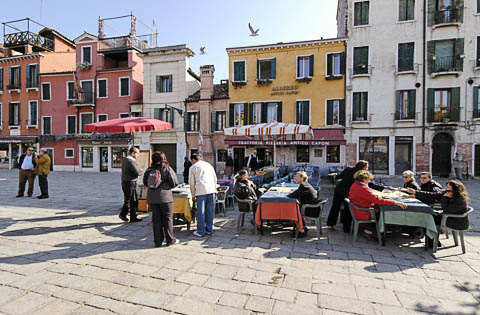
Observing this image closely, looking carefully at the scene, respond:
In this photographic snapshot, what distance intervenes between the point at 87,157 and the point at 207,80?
43.6 ft

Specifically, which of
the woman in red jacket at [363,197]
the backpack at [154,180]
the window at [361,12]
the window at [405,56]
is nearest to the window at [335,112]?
the window at [405,56]

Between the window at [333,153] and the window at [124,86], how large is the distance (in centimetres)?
1729

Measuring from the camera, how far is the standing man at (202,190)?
16.3 feet

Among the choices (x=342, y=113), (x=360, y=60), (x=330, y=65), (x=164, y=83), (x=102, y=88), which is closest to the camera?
(x=360, y=60)

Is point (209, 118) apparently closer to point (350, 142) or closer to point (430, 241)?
point (350, 142)

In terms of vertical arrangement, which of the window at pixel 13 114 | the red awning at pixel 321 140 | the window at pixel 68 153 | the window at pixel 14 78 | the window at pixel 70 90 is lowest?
the window at pixel 68 153

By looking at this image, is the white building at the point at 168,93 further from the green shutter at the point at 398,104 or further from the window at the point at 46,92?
the green shutter at the point at 398,104

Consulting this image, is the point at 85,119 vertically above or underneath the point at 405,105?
underneath

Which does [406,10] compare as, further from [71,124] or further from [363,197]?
[71,124]

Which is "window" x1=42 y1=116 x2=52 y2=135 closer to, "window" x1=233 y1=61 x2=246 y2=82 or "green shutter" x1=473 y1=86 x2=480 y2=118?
"window" x1=233 y1=61 x2=246 y2=82

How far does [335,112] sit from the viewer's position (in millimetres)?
18328

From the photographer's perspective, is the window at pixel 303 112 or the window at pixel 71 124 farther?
the window at pixel 71 124

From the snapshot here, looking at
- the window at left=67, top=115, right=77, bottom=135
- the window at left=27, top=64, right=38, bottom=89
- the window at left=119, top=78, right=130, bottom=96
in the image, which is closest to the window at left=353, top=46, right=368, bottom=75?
the window at left=119, top=78, right=130, bottom=96

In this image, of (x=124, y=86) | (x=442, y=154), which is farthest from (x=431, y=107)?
(x=124, y=86)
